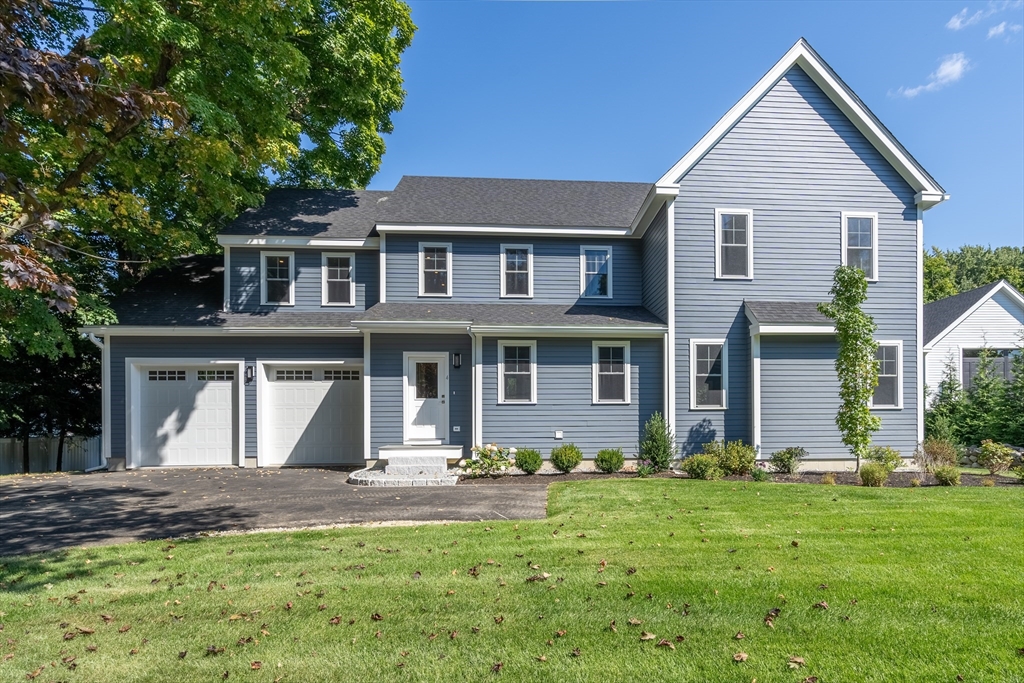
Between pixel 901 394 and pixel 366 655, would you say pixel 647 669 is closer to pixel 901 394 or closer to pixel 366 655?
pixel 366 655

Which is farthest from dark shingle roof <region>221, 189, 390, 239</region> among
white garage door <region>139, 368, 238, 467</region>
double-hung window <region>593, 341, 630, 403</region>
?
double-hung window <region>593, 341, 630, 403</region>

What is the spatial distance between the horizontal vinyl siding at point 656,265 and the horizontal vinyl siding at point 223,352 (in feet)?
25.5

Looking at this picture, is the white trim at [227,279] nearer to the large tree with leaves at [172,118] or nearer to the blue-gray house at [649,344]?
the blue-gray house at [649,344]

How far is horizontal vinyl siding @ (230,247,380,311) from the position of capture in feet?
47.5

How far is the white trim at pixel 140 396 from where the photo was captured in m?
13.3

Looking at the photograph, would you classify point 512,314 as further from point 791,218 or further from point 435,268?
point 791,218

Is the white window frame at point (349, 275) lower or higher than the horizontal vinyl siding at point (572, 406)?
higher

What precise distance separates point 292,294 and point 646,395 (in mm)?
9803

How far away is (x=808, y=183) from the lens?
13203 millimetres

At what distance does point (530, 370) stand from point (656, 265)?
421 cm

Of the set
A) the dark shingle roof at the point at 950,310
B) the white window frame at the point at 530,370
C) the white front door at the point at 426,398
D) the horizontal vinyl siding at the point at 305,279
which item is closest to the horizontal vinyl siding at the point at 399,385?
the white front door at the point at 426,398

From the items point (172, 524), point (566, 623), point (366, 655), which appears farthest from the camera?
point (172, 524)

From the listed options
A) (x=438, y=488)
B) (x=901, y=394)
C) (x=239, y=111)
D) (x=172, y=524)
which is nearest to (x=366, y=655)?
(x=172, y=524)

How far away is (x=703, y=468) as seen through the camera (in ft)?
35.9
